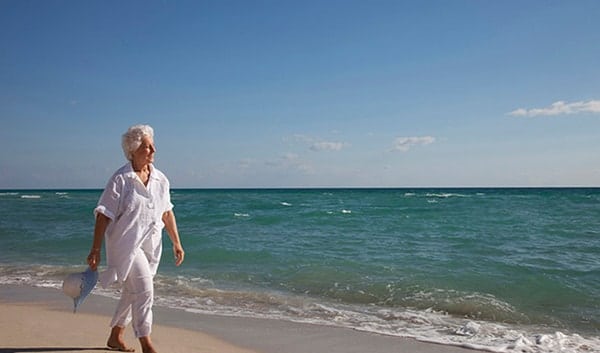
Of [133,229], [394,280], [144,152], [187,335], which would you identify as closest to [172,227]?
[133,229]

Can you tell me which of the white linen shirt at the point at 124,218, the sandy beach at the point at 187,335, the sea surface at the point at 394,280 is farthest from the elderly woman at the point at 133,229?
the sea surface at the point at 394,280

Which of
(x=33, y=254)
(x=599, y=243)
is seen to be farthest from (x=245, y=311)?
(x=599, y=243)

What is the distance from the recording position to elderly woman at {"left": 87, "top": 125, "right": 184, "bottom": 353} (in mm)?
3092

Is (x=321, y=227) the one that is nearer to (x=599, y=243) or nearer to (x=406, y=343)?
(x=599, y=243)

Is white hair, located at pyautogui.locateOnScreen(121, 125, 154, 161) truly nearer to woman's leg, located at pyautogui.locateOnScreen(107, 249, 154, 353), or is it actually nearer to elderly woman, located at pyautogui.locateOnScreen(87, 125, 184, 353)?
elderly woman, located at pyautogui.locateOnScreen(87, 125, 184, 353)

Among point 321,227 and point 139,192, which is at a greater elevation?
point 139,192

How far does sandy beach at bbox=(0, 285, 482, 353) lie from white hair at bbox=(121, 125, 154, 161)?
65.1 inches

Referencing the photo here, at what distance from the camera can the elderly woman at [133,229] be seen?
10.1 feet

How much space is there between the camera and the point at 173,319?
5.01 meters

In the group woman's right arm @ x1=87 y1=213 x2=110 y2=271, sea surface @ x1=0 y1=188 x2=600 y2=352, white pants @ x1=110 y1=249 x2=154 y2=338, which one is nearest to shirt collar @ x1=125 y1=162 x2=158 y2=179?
woman's right arm @ x1=87 y1=213 x2=110 y2=271

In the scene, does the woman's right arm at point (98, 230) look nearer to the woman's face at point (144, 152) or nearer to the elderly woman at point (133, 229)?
the elderly woman at point (133, 229)

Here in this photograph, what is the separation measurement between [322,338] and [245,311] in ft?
5.08

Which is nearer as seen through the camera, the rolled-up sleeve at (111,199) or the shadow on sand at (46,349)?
the rolled-up sleeve at (111,199)

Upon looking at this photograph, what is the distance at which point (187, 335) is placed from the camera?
429 cm
